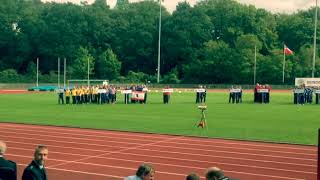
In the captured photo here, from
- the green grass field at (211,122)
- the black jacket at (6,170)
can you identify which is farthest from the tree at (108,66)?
the black jacket at (6,170)

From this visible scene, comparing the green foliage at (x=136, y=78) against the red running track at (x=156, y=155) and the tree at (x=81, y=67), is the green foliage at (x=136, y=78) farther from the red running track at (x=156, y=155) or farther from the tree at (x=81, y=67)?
the red running track at (x=156, y=155)

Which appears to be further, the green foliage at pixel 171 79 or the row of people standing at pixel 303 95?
the green foliage at pixel 171 79

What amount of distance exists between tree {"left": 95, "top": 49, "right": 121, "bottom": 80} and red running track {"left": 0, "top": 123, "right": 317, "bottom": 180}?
228 ft

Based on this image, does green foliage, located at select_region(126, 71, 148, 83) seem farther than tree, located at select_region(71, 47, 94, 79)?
No

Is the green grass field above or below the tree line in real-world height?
below

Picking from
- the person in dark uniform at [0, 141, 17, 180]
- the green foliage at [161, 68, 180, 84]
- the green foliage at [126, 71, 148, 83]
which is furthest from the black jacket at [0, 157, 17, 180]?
the green foliage at [126, 71, 148, 83]

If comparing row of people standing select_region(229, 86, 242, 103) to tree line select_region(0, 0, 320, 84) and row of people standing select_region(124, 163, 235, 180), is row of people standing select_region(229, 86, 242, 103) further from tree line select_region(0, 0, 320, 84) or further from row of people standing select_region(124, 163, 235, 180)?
tree line select_region(0, 0, 320, 84)

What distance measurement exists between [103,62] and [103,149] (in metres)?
74.2

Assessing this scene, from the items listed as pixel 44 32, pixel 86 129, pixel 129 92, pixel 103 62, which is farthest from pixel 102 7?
pixel 86 129

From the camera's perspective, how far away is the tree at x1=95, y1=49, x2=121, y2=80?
89875 millimetres

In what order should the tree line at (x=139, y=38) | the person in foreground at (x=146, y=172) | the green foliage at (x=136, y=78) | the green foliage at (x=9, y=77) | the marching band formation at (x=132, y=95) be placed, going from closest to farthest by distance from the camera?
1. the person in foreground at (x=146, y=172)
2. the marching band formation at (x=132, y=95)
3. the green foliage at (x=9, y=77)
4. the green foliage at (x=136, y=78)
5. the tree line at (x=139, y=38)

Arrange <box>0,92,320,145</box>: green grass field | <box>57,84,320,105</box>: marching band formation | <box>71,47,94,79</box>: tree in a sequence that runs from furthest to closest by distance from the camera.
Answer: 1. <box>71,47,94,79</box>: tree
2. <box>57,84,320,105</box>: marching band formation
3. <box>0,92,320,145</box>: green grass field

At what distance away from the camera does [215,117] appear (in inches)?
1082

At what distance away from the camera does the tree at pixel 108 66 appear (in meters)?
89.9
